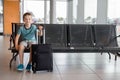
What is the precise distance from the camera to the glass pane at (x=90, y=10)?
34.4 ft

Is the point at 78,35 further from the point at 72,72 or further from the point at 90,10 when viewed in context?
the point at 90,10

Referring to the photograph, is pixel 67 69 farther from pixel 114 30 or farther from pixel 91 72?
pixel 114 30

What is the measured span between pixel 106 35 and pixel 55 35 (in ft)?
4.20

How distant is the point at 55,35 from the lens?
707cm

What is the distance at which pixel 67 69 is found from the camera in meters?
6.06

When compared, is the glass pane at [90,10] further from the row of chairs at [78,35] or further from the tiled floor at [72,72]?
the tiled floor at [72,72]

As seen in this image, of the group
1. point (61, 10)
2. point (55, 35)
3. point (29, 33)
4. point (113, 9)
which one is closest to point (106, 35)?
point (55, 35)

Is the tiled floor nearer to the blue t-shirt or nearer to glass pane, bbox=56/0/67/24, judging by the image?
the blue t-shirt

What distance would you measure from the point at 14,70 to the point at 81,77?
147 centimetres

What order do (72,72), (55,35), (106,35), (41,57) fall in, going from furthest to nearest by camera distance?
(106,35) → (55,35) → (72,72) → (41,57)

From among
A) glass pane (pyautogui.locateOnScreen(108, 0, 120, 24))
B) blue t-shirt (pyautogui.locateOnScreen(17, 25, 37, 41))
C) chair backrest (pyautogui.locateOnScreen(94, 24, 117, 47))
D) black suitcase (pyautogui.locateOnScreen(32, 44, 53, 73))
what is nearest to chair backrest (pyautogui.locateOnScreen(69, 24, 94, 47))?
chair backrest (pyautogui.locateOnScreen(94, 24, 117, 47))

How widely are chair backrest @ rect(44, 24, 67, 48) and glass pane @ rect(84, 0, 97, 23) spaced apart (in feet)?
11.8

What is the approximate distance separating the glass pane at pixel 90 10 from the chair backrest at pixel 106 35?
3244 mm

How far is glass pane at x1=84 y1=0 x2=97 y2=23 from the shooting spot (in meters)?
10.5
